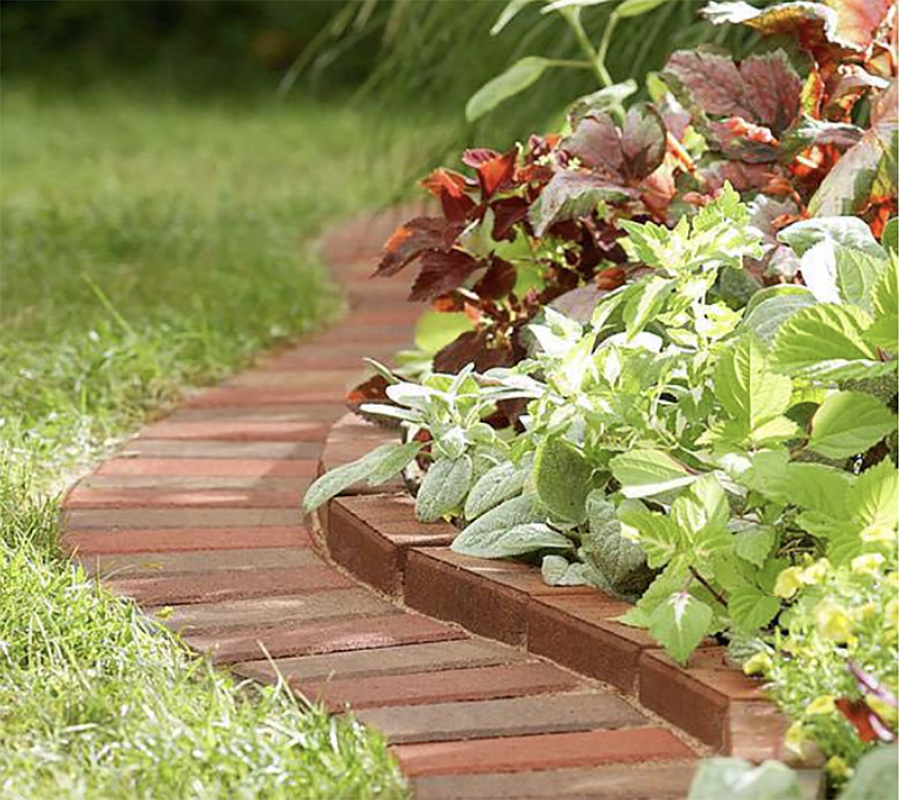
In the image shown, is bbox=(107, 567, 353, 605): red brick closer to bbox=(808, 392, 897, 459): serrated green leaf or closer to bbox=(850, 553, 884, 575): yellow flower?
bbox=(808, 392, 897, 459): serrated green leaf

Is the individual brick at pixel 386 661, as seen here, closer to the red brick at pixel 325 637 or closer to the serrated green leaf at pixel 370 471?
the red brick at pixel 325 637

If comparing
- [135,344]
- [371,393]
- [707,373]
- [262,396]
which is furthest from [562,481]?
[135,344]

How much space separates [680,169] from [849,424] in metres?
0.84

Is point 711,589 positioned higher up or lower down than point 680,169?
lower down

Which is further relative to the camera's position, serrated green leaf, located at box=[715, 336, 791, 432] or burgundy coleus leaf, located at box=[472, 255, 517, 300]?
burgundy coleus leaf, located at box=[472, 255, 517, 300]

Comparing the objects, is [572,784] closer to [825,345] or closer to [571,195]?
[825,345]

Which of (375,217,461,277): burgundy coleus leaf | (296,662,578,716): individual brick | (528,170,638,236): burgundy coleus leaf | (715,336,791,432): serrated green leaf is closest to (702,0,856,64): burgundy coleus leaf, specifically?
(528,170,638,236): burgundy coleus leaf

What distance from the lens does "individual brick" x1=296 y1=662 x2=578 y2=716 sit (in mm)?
2090

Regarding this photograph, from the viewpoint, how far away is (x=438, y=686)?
2127mm

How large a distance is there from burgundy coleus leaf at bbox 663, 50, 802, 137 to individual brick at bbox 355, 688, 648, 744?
3.21 ft

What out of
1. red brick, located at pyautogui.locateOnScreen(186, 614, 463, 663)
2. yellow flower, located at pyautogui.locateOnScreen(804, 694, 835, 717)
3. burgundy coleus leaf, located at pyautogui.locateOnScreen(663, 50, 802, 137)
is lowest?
red brick, located at pyautogui.locateOnScreen(186, 614, 463, 663)

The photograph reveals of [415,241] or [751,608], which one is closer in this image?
[751,608]

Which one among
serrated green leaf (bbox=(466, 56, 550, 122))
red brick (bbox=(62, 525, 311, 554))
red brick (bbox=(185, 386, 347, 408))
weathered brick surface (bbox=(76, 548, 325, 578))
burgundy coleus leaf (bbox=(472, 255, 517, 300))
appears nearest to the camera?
weathered brick surface (bbox=(76, 548, 325, 578))

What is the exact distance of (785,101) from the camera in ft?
8.80
